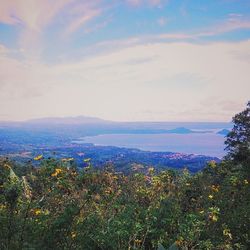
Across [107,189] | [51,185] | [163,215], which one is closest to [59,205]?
[51,185]

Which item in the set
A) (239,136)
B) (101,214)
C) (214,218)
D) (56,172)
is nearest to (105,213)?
(101,214)

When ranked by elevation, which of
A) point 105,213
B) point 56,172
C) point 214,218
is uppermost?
point 56,172

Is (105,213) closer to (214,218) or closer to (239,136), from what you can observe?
(214,218)

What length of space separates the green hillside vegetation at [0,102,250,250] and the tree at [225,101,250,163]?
16090 millimetres

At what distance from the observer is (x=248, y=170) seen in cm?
1509

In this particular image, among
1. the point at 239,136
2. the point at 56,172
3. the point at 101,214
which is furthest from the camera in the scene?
the point at 239,136

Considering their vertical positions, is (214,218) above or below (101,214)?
above

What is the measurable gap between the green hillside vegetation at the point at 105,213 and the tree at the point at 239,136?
16090 mm

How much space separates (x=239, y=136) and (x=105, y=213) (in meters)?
21.1

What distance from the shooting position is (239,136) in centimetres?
2722

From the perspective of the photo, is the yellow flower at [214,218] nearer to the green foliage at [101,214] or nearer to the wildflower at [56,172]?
the green foliage at [101,214]

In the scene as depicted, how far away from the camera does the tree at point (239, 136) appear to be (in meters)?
25.4

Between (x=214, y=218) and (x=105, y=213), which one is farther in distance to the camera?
(x=105, y=213)

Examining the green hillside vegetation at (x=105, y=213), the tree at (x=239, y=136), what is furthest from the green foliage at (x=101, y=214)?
the tree at (x=239, y=136)
